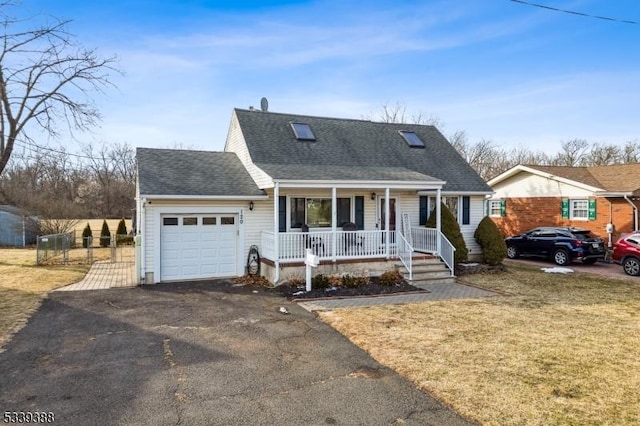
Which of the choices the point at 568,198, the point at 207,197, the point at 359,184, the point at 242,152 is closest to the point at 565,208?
the point at 568,198

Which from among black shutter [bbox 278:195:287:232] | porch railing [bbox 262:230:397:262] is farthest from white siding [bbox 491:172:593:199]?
black shutter [bbox 278:195:287:232]

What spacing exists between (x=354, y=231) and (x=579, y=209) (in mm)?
13146

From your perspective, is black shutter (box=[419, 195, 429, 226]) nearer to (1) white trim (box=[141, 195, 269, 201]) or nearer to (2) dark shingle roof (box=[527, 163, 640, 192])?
(1) white trim (box=[141, 195, 269, 201])

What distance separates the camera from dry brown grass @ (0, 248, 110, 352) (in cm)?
829

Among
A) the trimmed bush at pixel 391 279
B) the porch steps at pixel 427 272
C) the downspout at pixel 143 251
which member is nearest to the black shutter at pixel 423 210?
the porch steps at pixel 427 272

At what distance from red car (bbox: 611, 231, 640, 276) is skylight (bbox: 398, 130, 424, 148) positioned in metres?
8.13

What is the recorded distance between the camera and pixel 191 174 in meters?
13.3

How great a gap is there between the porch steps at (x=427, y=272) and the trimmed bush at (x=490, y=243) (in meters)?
3.08

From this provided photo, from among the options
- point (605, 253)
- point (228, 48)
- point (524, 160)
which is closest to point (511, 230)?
point (605, 253)

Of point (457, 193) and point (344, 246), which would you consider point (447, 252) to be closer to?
point (457, 193)

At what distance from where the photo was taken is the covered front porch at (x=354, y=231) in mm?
11906

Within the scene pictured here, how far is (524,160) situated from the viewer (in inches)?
1843

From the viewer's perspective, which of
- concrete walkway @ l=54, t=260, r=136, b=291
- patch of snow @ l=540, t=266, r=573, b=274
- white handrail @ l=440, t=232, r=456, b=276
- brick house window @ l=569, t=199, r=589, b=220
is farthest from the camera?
brick house window @ l=569, t=199, r=589, b=220

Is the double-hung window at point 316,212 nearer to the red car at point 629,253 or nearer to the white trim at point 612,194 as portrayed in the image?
the red car at point 629,253
